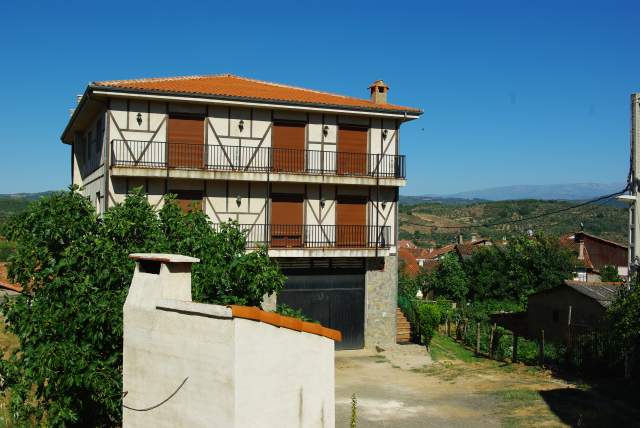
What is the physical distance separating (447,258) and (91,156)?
84.6 feet

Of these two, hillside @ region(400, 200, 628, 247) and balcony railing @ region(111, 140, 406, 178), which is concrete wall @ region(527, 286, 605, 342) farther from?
hillside @ region(400, 200, 628, 247)

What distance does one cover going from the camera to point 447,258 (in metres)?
43.5

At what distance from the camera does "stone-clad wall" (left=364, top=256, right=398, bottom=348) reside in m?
24.4

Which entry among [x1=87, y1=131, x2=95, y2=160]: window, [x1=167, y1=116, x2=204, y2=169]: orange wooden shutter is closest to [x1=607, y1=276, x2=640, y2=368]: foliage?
[x1=167, y1=116, x2=204, y2=169]: orange wooden shutter

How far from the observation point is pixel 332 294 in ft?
78.8

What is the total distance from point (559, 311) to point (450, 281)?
1385 centimetres

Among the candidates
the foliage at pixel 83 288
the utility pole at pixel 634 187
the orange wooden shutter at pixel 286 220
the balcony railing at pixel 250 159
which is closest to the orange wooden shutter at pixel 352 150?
the balcony railing at pixel 250 159

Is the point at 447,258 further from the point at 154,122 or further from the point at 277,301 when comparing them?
the point at 154,122

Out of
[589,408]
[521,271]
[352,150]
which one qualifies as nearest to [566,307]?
[352,150]

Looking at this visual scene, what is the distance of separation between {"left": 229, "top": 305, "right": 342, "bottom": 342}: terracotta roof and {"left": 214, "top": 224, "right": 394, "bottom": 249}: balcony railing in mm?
13735

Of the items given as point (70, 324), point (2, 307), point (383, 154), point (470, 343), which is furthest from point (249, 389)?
point (470, 343)

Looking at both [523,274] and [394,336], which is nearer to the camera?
[394,336]

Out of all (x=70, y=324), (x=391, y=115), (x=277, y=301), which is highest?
(x=391, y=115)

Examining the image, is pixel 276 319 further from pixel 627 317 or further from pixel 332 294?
pixel 332 294
